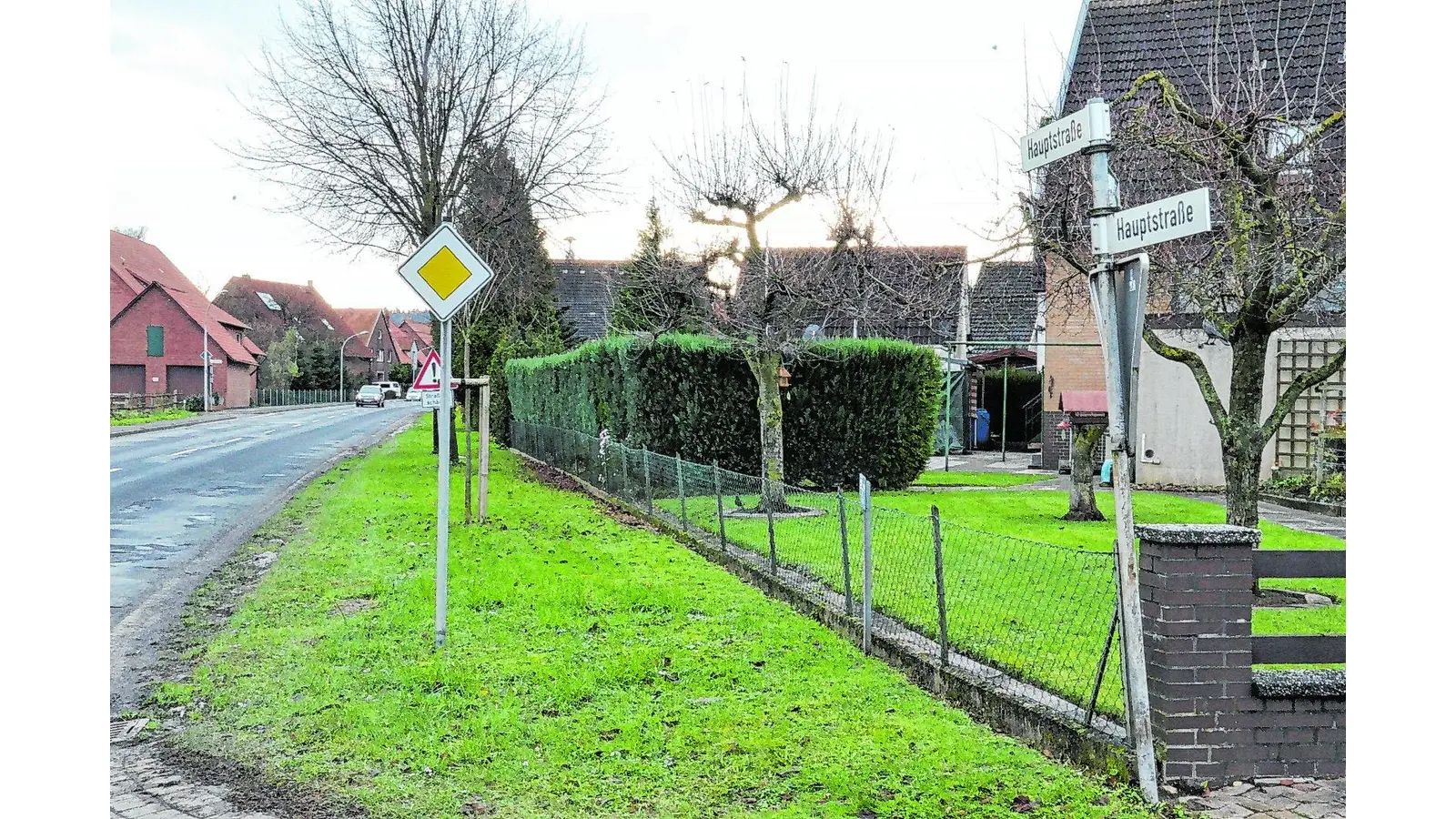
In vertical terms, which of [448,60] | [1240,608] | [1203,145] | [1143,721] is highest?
[448,60]

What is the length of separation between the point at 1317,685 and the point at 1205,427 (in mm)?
16138

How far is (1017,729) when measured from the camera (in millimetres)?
5570

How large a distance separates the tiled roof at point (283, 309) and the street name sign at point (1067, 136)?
77.8 m

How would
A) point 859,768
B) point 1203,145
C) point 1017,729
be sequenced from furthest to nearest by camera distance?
point 1203,145 < point 1017,729 < point 859,768

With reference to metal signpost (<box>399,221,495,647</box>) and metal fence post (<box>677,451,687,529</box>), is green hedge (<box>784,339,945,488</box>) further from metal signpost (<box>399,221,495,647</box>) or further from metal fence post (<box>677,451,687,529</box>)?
metal signpost (<box>399,221,495,647</box>)

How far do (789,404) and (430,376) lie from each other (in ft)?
20.7

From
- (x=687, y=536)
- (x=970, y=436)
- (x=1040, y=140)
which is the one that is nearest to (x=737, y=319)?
(x=687, y=536)

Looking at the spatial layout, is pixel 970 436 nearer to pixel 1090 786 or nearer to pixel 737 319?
pixel 737 319

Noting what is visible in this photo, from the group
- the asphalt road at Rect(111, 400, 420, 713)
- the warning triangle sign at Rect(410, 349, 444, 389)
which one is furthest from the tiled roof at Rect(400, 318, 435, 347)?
the warning triangle sign at Rect(410, 349, 444, 389)

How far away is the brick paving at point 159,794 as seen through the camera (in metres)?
4.67

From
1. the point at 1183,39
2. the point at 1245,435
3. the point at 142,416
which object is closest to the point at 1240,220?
the point at 1245,435

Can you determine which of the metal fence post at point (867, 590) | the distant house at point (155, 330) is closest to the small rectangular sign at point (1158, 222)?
the metal fence post at point (867, 590)

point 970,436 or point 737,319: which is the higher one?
point 737,319

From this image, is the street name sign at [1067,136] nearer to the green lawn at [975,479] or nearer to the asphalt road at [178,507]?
the asphalt road at [178,507]
